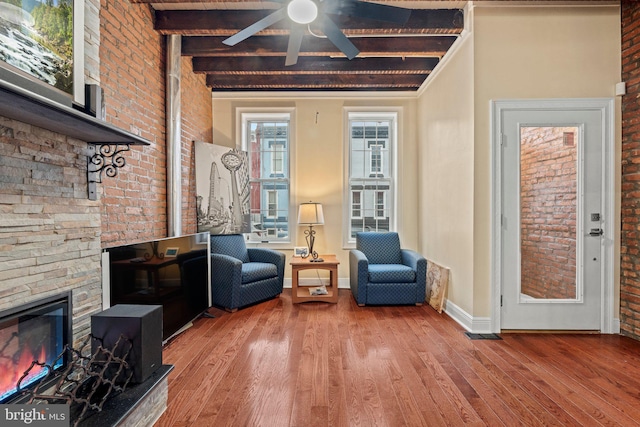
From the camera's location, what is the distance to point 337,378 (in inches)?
86.7

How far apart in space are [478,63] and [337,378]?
3014 mm

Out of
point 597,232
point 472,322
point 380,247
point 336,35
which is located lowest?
point 472,322

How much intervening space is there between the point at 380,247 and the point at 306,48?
2629 mm

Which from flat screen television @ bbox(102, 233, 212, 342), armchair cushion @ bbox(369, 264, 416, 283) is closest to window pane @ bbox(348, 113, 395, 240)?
armchair cushion @ bbox(369, 264, 416, 283)

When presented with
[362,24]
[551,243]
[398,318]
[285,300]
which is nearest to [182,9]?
[362,24]

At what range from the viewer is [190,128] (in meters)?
3.91

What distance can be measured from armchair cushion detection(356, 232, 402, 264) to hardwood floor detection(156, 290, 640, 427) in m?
1.14

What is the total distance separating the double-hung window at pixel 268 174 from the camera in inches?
191

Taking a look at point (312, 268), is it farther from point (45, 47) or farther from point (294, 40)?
point (45, 47)

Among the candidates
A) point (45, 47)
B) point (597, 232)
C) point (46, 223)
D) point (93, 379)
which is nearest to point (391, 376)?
point (93, 379)

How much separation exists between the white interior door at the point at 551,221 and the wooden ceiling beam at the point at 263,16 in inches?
42.7

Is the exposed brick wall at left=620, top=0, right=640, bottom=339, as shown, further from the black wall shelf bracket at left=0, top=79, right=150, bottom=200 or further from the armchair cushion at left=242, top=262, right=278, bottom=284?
the black wall shelf bracket at left=0, top=79, right=150, bottom=200

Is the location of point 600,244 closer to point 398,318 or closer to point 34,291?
point 398,318

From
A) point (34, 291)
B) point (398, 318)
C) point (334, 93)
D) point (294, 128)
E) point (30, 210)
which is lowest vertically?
point (398, 318)
